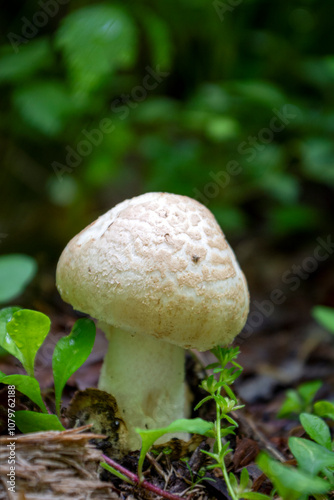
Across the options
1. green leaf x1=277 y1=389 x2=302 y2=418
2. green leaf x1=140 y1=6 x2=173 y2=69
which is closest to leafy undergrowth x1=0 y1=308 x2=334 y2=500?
green leaf x1=277 y1=389 x2=302 y2=418

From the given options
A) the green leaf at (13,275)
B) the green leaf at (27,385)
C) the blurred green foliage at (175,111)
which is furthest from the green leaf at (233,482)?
the blurred green foliage at (175,111)

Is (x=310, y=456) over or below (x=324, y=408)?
over

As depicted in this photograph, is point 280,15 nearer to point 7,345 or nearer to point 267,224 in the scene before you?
point 267,224

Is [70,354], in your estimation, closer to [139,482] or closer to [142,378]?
[142,378]

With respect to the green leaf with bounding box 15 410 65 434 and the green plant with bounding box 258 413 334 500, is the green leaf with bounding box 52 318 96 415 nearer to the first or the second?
the green leaf with bounding box 15 410 65 434

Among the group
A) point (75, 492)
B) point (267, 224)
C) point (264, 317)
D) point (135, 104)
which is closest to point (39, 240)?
point (135, 104)

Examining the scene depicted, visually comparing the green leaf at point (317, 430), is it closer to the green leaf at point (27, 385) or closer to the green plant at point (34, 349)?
the green plant at point (34, 349)

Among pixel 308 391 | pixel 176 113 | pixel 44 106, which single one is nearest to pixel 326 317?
pixel 308 391
